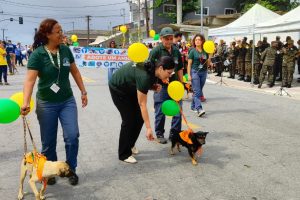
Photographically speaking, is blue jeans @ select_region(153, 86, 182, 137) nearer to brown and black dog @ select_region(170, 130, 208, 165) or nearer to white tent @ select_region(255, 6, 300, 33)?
brown and black dog @ select_region(170, 130, 208, 165)

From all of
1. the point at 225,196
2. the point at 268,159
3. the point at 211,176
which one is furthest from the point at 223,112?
the point at 225,196

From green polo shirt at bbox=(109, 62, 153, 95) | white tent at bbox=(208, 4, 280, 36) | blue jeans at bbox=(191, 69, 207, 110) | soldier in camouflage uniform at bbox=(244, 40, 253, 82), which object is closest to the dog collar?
green polo shirt at bbox=(109, 62, 153, 95)

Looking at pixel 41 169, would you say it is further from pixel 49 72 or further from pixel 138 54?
pixel 138 54

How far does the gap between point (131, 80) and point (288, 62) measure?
10937 millimetres

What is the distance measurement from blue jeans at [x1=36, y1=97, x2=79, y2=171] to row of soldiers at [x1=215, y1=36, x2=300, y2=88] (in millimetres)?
11586

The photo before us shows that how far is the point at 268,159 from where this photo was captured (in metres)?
5.23

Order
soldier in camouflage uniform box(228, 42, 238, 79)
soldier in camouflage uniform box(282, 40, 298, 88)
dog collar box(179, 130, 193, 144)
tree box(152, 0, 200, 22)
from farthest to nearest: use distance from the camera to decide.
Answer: tree box(152, 0, 200, 22) → soldier in camouflage uniform box(228, 42, 238, 79) → soldier in camouflage uniform box(282, 40, 298, 88) → dog collar box(179, 130, 193, 144)

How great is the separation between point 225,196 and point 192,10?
44.8 metres

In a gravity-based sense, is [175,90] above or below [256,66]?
below

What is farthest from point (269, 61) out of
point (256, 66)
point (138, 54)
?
point (138, 54)

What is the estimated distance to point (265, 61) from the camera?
14.6m

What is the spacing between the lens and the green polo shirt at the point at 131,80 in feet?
13.9

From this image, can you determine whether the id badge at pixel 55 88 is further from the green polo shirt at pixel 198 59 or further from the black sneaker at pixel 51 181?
the green polo shirt at pixel 198 59

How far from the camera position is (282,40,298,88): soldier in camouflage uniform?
1390 cm
